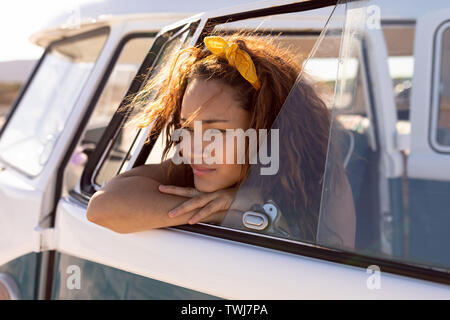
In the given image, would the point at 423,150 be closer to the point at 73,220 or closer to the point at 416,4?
the point at 416,4

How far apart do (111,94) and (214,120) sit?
4.07 metres

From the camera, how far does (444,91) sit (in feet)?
8.25

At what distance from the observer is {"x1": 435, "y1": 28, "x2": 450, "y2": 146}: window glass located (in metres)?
2.50

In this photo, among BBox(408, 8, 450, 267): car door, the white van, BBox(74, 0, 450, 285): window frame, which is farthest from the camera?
BBox(408, 8, 450, 267): car door

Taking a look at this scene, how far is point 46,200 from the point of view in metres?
1.87

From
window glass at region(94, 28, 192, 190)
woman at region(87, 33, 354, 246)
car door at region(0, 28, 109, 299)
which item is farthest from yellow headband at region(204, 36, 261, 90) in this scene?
car door at region(0, 28, 109, 299)

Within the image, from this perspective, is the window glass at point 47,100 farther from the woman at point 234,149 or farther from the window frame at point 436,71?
the window frame at point 436,71

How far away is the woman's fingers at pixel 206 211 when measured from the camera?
1.32 m

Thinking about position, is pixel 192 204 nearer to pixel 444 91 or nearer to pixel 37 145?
pixel 37 145

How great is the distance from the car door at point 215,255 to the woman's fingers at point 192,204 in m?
0.06

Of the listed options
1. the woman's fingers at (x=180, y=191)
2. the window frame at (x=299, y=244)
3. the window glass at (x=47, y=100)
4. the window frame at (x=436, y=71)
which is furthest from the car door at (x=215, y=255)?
the window frame at (x=436, y=71)

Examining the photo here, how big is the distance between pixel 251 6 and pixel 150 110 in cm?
51

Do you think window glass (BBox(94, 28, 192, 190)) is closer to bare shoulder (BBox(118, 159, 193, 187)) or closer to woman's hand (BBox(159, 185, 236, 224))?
bare shoulder (BBox(118, 159, 193, 187))

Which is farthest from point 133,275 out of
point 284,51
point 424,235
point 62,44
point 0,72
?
point 0,72
